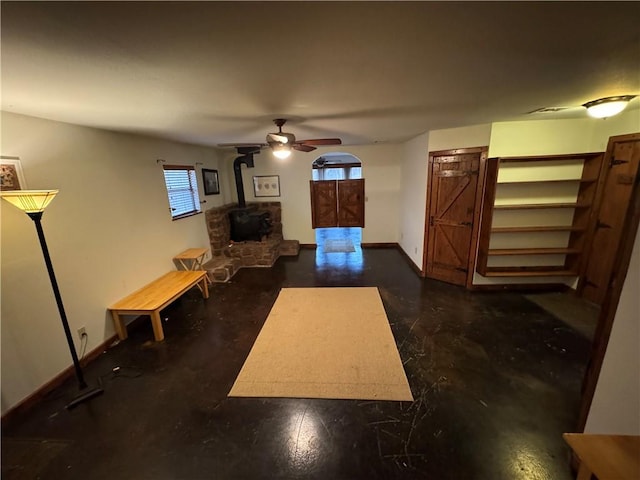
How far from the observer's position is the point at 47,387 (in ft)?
7.48

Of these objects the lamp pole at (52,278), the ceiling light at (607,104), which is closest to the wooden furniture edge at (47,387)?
the lamp pole at (52,278)

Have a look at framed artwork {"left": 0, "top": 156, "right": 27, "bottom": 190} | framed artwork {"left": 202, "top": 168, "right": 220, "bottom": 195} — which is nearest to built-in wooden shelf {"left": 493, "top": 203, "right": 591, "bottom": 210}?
framed artwork {"left": 202, "top": 168, "right": 220, "bottom": 195}

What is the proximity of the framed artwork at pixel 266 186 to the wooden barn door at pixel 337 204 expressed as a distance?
2.86ft

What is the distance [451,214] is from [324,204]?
323 centimetres

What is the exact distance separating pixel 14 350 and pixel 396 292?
4.10 metres

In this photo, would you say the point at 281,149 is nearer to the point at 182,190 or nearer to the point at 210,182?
the point at 182,190

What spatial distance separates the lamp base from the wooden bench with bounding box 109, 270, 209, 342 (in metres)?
0.74

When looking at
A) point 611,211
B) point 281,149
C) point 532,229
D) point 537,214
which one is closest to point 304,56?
point 281,149

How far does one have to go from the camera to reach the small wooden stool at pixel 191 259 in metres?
4.16

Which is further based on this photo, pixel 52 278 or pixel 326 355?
pixel 326 355

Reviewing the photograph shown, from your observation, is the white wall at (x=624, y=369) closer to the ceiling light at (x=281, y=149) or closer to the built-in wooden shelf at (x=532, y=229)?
the built-in wooden shelf at (x=532, y=229)

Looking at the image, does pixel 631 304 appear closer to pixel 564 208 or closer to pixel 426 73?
pixel 426 73

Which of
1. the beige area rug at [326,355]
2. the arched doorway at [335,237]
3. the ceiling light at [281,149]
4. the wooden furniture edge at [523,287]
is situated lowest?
the beige area rug at [326,355]

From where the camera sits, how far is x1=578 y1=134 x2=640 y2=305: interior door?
304 centimetres
